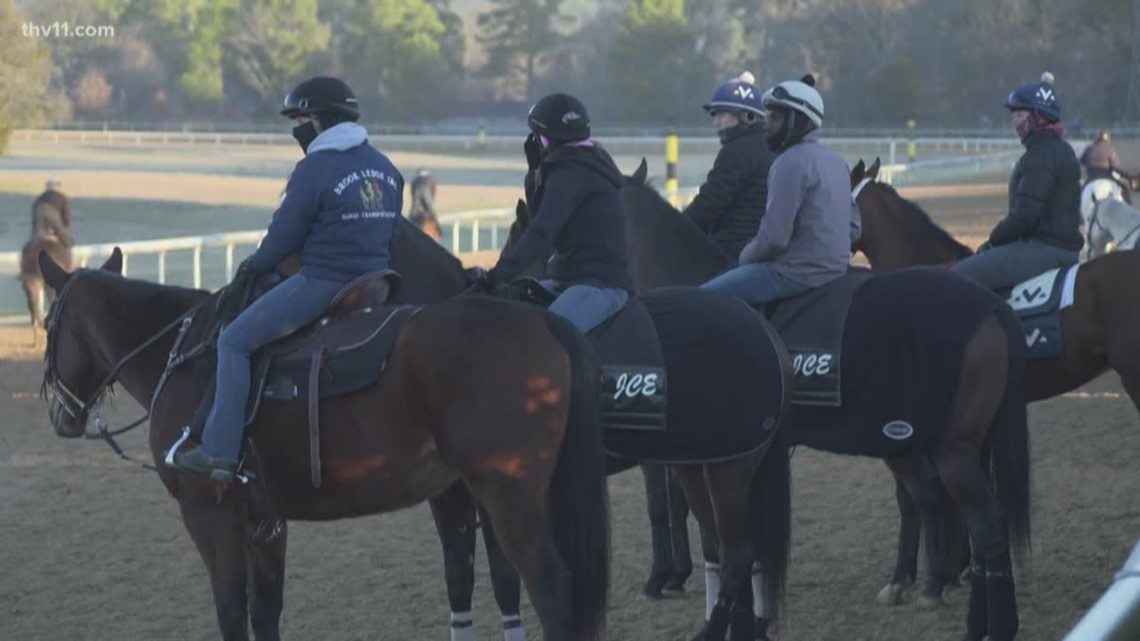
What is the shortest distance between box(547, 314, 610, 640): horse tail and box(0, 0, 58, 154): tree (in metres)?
56.6

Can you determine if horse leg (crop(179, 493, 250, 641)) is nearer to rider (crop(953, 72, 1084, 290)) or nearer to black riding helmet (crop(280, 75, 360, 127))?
black riding helmet (crop(280, 75, 360, 127))

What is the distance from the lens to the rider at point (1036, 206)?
28.3 feet

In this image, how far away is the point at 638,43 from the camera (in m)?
84.8

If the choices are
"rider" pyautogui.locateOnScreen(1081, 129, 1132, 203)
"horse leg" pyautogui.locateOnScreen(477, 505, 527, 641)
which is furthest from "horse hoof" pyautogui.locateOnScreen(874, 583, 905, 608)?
"rider" pyautogui.locateOnScreen(1081, 129, 1132, 203)

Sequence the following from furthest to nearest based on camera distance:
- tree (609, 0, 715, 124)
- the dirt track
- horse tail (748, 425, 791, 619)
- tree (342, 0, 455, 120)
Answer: tree (342, 0, 455, 120)
tree (609, 0, 715, 124)
the dirt track
horse tail (748, 425, 791, 619)

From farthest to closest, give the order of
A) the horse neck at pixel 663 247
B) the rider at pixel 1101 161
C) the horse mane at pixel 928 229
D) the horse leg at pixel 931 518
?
the rider at pixel 1101 161 < the horse mane at pixel 928 229 < the horse neck at pixel 663 247 < the horse leg at pixel 931 518

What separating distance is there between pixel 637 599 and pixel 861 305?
2075 mm

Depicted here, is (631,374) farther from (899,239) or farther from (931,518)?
(899,239)

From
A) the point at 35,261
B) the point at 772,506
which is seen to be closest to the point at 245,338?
the point at 772,506

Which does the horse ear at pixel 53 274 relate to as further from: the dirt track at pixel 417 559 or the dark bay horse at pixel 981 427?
the dark bay horse at pixel 981 427

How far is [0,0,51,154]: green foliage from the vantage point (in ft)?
193

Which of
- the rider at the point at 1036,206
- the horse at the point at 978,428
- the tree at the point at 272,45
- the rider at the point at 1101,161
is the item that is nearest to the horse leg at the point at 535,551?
the horse at the point at 978,428

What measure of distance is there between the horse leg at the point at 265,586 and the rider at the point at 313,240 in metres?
0.56

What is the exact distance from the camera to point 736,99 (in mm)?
8695
